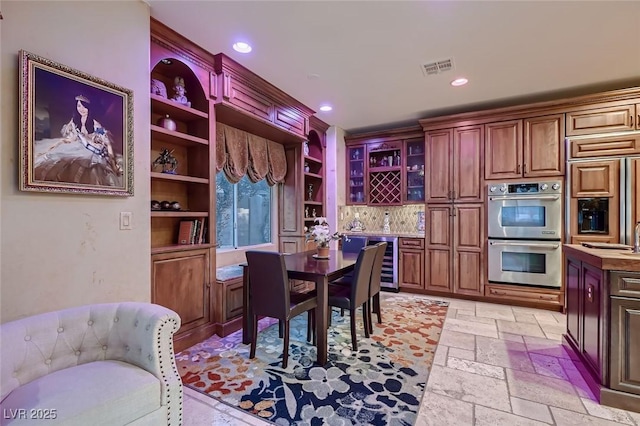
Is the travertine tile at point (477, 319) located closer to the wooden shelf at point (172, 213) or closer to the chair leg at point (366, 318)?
the chair leg at point (366, 318)

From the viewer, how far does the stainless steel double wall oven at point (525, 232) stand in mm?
3713

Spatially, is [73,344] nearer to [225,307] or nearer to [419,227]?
[225,307]

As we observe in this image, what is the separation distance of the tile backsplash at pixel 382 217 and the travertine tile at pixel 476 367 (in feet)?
9.50

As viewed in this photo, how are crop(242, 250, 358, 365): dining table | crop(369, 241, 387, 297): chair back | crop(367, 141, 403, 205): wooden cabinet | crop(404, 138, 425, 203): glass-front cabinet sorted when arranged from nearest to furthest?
crop(242, 250, 358, 365): dining table → crop(369, 241, 387, 297): chair back → crop(404, 138, 425, 203): glass-front cabinet → crop(367, 141, 403, 205): wooden cabinet

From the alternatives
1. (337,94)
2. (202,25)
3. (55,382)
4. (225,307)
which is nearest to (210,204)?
(225,307)

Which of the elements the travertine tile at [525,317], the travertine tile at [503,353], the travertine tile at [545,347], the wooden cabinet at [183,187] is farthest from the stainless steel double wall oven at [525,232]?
the wooden cabinet at [183,187]

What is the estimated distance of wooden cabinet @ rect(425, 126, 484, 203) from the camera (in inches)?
166

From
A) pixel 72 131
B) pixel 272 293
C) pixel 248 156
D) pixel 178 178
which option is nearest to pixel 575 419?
pixel 272 293

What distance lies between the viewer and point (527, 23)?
2.33 m

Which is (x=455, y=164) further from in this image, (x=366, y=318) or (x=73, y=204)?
(x=73, y=204)

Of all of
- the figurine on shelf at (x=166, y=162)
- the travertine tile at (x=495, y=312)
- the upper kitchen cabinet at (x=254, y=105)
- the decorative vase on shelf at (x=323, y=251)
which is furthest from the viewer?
the travertine tile at (x=495, y=312)

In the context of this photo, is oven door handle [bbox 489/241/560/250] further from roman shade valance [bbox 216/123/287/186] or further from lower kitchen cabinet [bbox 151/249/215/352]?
lower kitchen cabinet [bbox 151/249/215/352]

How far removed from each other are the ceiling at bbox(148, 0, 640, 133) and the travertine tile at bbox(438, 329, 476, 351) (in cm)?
280

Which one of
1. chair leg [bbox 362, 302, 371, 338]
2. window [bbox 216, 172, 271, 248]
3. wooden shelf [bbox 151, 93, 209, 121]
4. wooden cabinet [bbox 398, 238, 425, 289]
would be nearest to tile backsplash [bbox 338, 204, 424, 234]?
wooden cabinet [bbox 398, 238, 425, 289]
